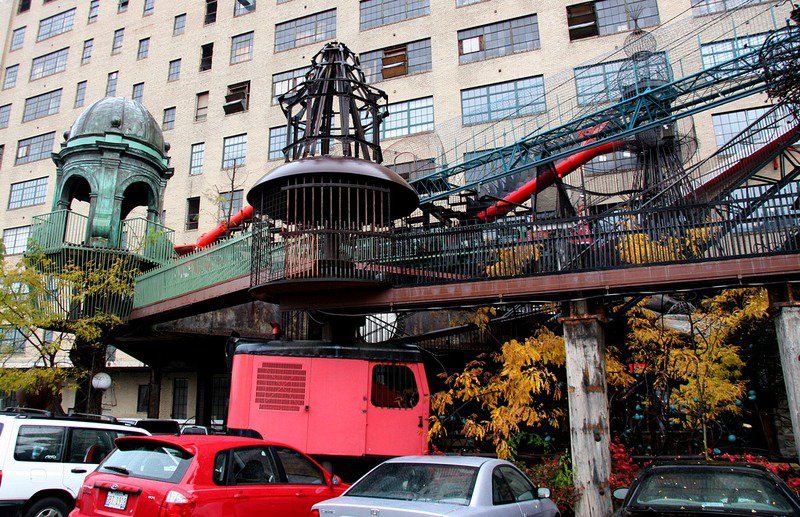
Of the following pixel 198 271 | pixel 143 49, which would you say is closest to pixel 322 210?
pixel 198 271

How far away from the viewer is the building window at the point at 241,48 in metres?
37.1

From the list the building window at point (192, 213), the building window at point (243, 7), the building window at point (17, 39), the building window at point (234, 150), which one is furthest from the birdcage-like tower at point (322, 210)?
the building window at point (17, 39)

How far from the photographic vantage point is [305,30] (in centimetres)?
3569

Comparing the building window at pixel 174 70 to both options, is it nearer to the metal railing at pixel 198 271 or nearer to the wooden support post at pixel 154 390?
the wooden support post at pixel 154 390

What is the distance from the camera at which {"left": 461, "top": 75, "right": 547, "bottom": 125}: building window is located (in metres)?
28.7

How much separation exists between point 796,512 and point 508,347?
6207 mm

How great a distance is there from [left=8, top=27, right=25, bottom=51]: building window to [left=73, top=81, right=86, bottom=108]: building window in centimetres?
956

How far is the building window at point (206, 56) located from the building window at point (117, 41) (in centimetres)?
746

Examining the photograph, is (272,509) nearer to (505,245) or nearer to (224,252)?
(505,245)

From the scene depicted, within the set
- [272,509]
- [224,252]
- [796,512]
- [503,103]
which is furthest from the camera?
[503,103]

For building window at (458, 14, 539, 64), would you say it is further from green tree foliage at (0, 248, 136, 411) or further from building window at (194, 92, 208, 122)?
green tree foliage at (0, 248, 136, 411)

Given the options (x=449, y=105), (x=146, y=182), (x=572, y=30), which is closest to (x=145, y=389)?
(x=146, y=182)

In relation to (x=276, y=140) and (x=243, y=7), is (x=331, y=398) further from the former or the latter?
(x=243, y=7)

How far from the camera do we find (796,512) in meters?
6.07
